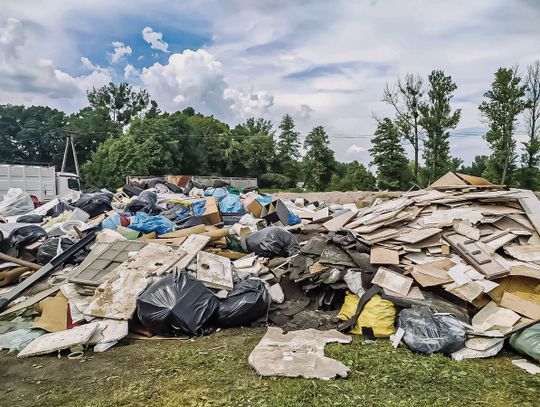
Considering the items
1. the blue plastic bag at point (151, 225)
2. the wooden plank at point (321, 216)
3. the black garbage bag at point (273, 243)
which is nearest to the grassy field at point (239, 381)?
the black garbage bag at point (273, 243)

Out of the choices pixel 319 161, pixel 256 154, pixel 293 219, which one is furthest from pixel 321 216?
pixel 256 154

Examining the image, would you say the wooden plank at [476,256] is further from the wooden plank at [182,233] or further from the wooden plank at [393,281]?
the wooden plank at [182,233]

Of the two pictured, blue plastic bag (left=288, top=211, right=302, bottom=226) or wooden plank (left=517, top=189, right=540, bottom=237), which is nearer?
wooden plank (left=517, top=189, right=540, bottom=237)

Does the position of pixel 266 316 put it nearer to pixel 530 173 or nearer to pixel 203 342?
pixel 203 342

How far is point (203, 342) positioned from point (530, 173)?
26677 mm

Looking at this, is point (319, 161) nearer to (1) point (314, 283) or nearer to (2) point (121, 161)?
(2) point (121, 161)

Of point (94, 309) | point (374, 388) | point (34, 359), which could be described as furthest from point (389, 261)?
point (34, 359)

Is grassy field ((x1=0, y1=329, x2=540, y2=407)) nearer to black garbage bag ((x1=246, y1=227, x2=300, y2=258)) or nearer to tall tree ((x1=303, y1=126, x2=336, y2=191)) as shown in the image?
black garbage bag ((x1=246, y1=227, x2=300, y2=258))

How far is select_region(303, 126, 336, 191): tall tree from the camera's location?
3077 cm

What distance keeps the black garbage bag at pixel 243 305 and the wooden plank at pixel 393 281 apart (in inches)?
49.5

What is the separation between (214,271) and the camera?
4.71 m

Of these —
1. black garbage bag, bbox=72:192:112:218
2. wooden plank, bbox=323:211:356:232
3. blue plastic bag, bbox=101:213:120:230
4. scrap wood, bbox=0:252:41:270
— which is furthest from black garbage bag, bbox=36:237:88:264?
wooden plank, bbox=323:211:356:232

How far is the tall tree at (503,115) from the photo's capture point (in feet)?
80.9

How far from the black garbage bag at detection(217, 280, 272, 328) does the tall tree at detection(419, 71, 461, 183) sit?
2375 centimetres
